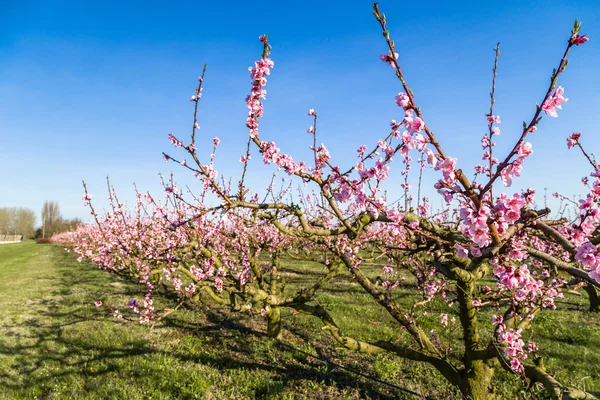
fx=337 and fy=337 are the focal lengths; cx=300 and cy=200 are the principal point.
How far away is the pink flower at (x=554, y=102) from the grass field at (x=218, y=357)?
3.59m

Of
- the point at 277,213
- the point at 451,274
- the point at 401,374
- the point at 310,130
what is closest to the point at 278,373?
the point at 401,374

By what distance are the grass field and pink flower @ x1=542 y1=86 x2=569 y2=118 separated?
11.8 feet

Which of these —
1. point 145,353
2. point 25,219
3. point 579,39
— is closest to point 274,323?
point 145,353

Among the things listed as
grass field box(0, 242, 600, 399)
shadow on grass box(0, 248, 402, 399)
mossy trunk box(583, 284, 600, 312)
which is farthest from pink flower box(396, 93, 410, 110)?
mossy trunk box(583, 284, 600, 312)

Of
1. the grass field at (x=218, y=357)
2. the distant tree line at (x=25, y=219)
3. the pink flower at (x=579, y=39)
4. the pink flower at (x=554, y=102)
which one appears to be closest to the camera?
the pink flower at (x=579, y=39)

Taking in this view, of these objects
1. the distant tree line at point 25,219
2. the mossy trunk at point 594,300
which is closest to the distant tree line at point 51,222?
the distant tree line at point 25,219

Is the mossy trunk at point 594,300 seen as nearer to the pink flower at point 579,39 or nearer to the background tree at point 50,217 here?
the pink flower at point 579,39

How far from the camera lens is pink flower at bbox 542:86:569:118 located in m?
1.98

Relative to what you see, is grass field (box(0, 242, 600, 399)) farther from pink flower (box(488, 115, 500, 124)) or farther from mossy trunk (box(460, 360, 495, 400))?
pink flower (box(488, 115, 500, 124))

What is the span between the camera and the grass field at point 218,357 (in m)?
5.95

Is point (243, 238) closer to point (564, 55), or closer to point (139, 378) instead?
point (139, 378)

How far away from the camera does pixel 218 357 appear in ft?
24.3

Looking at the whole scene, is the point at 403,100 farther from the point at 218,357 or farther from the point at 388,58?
the point at 218,357

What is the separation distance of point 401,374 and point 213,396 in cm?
354
